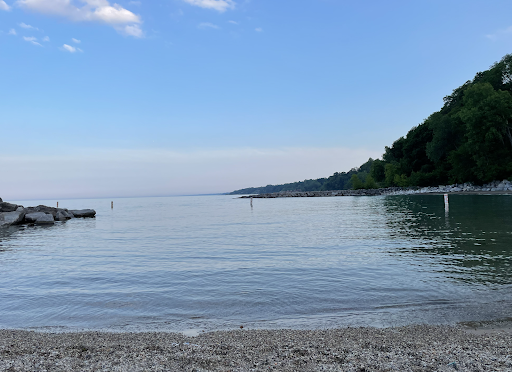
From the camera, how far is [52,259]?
1670 centimetres

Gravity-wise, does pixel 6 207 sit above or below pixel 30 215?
above

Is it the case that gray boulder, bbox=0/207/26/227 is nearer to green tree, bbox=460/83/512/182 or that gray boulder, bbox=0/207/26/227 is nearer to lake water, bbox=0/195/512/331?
lake water, bbox=0/195/512/331

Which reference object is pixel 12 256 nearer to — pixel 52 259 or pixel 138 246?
pixel 52 259

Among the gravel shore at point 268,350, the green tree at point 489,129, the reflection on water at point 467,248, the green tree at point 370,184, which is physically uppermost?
the green tree at point 489,129

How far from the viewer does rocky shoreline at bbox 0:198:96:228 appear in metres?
38.1

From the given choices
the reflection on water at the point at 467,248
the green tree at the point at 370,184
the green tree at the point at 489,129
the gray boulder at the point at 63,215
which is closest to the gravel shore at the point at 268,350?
the reflection on water at the point at 467,248

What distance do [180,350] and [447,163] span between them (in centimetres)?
10310

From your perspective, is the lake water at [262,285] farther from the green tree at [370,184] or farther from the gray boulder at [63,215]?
the green tree at [370,184]

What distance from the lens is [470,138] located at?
243 feet

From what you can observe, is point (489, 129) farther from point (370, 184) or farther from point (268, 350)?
point (268, 350)

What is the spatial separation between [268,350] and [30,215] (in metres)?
44.7

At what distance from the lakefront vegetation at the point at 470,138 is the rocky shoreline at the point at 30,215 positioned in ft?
244

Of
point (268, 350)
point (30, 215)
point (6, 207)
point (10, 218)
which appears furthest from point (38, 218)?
point (268, 350)

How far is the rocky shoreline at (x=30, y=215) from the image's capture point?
38.1 metres
